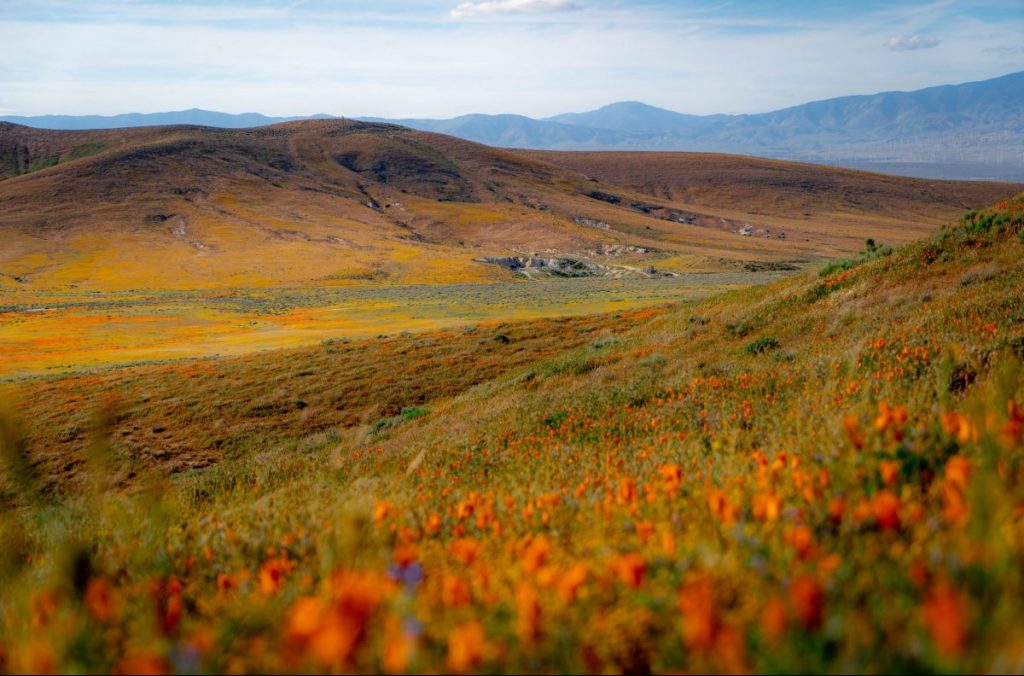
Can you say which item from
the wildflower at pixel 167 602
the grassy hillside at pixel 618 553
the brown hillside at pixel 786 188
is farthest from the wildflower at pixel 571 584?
the brown hillside at pixel 786 188

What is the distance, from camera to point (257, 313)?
55750 mm

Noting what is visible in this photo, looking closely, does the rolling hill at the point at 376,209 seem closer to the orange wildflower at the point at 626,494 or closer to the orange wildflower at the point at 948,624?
the orange wildflower at the point at 626,494

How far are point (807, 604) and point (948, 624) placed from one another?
33 centimetres

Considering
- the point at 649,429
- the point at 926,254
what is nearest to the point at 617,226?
the point at 926,254

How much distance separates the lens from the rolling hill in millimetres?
88219

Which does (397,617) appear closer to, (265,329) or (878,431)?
(878,431)

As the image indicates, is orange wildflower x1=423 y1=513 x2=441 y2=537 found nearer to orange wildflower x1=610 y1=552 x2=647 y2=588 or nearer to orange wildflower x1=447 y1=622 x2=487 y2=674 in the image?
orange wildflower x1=610 y1=552 x2=647 y2=588

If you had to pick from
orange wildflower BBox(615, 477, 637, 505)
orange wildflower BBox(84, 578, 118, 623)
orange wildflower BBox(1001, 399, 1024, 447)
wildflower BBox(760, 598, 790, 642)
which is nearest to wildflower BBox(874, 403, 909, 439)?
orange wildflower BBox(1001, 399, 1024, 447)

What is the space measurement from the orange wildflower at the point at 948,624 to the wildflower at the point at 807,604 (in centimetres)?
25

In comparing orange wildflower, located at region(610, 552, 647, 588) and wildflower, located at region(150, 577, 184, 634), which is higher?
orange wildflower, located at region(610, 552, 647, 588)

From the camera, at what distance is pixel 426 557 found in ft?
9.60

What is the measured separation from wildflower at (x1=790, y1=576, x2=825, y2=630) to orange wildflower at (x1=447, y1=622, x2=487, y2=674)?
2.83 ft

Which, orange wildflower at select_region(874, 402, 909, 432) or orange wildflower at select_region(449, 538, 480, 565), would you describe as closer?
orange wildflower at select_region(449, 538, 480, 565)

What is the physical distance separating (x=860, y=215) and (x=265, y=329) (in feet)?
485
